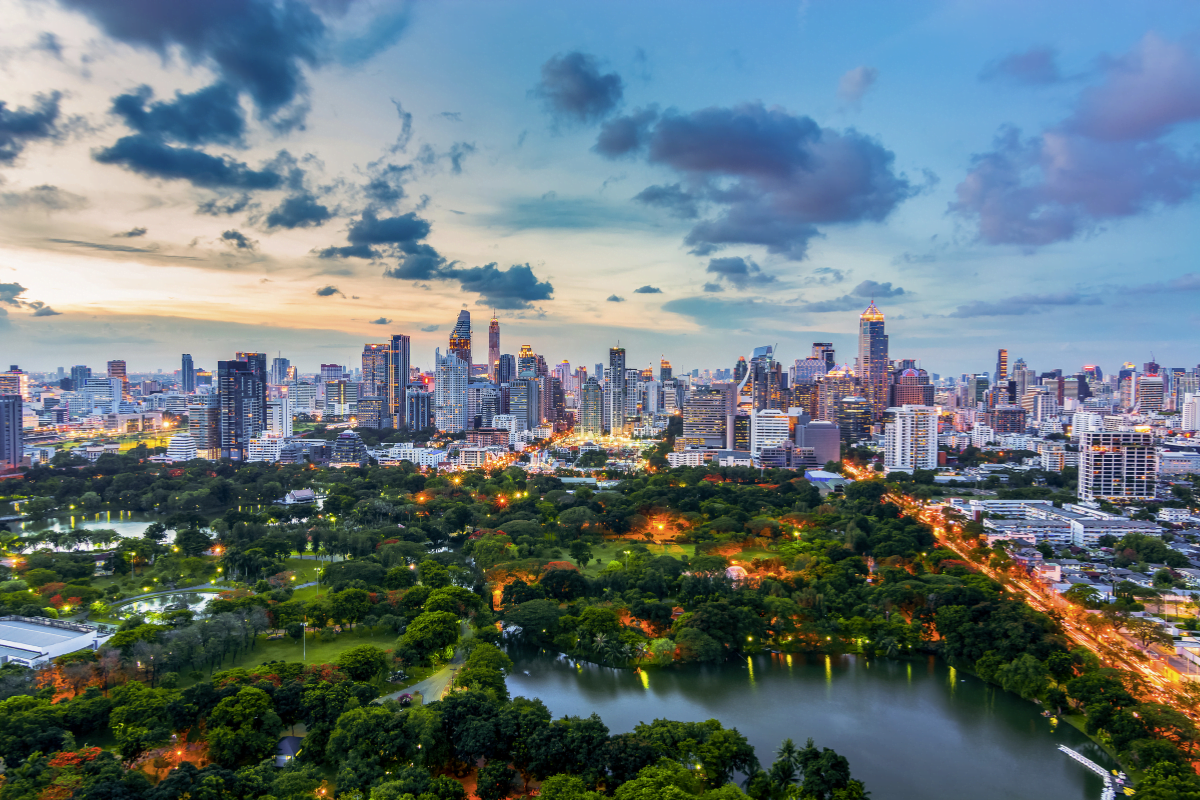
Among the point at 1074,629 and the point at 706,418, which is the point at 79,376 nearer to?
the point at 706,418

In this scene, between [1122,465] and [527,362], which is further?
[527,362]

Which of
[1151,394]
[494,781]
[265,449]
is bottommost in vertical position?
[494,781]

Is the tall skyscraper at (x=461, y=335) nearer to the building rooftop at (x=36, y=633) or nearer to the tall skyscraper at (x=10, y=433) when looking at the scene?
the tall skyscraper at (x=10, y=433)

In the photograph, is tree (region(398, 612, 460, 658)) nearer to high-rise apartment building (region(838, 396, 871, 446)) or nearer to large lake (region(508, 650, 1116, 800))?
large lake (region(508, 650, 1116, 800))

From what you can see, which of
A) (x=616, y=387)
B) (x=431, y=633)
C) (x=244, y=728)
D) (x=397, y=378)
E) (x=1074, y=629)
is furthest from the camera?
(x=616, y=387)

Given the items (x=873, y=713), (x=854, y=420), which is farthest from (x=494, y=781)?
(x=854, y=420)

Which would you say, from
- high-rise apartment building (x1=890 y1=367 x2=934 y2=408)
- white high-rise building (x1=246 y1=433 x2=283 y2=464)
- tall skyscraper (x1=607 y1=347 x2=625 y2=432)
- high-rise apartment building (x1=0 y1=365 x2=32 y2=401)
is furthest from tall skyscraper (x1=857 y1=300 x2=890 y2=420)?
high-rise apartment building (x1=0 y1=365 x2=32 y2=401)

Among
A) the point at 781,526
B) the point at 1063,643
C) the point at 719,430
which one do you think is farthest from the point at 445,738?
the point at 719,430
